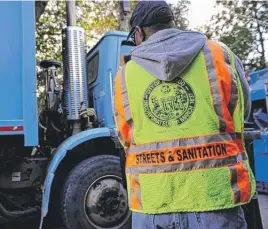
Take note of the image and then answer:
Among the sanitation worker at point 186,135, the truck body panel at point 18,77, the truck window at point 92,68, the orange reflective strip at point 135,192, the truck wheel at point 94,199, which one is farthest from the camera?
the truck window at point 92,68

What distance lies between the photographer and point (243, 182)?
1.55 m

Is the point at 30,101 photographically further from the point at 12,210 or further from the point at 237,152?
the point at 237,152

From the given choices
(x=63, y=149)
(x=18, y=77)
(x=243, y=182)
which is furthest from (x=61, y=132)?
(x=243, y=182)

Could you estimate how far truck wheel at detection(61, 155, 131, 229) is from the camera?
420cm

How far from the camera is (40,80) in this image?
504cm

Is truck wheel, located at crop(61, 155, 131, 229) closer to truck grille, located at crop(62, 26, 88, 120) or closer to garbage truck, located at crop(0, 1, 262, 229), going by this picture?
garbage truck, located at crop(0, 1, 262, 229)

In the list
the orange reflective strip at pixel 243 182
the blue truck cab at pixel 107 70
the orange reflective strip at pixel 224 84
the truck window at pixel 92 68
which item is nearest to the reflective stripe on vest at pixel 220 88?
the orange reflective strip at pixel 224 84

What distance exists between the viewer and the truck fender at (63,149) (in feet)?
13.4

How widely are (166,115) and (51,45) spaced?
1362 centimetres

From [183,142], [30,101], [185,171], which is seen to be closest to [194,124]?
[183,142]

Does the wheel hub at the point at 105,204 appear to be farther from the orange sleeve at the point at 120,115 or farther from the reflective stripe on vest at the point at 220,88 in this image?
the reflective stripe on vest at the point at 220,88

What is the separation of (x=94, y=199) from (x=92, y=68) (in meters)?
1.66

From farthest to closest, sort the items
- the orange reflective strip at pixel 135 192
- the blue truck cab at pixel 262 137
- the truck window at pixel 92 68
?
the blue truck cab at pixel 262 137, the truck window at pixel 92 68, the orange reflective strip at pixel 135 192

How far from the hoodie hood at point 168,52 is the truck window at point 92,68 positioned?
10.5ft
